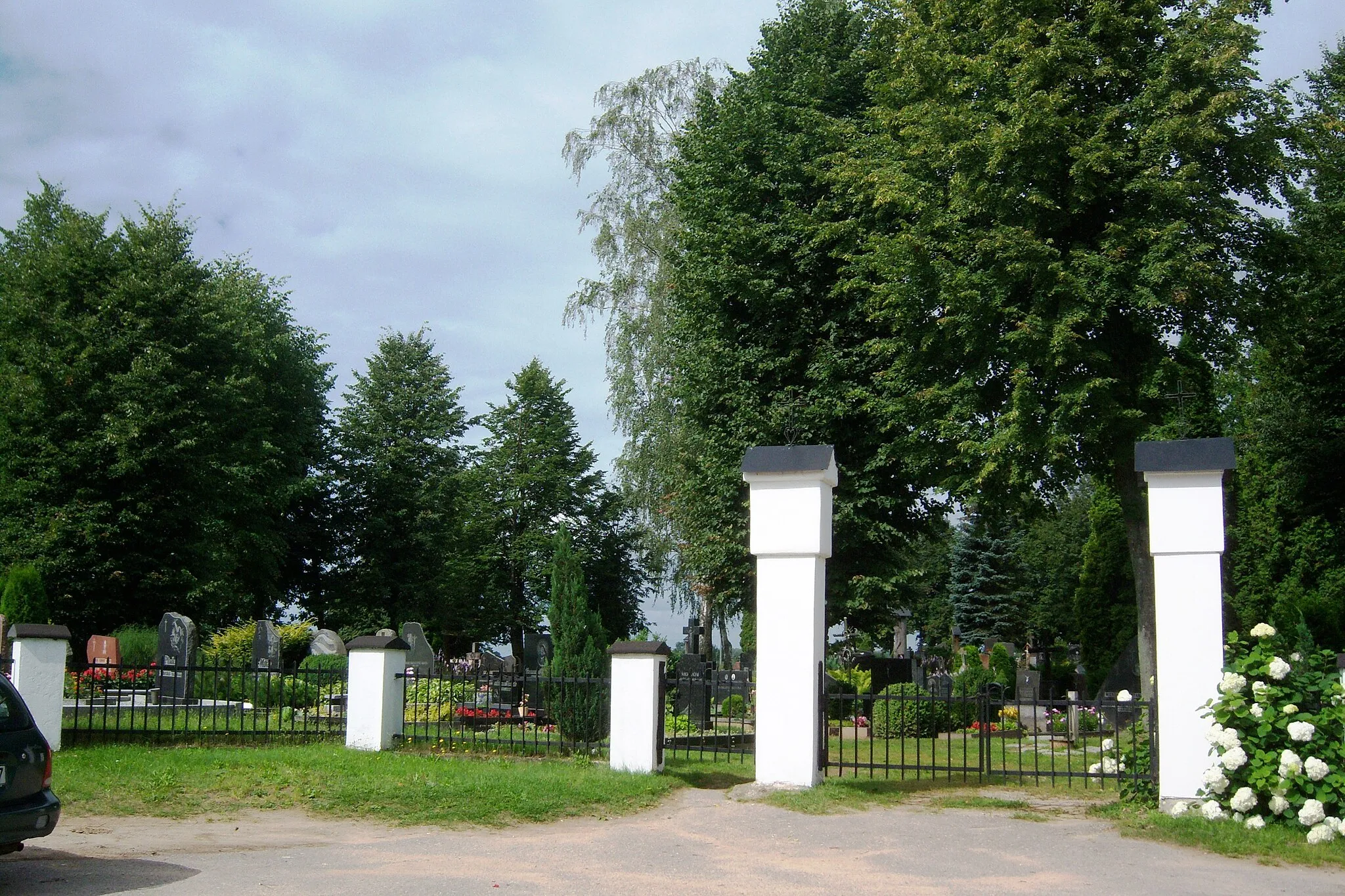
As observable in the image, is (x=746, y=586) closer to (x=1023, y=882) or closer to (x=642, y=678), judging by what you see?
(x=642, y=678)

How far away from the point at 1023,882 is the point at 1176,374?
1070 cm

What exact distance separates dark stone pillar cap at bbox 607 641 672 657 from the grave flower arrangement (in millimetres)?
4920

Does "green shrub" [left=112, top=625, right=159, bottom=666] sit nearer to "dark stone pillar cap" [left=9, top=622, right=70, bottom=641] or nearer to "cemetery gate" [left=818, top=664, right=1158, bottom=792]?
"dark stone pillar cap" [left=9, top=622, right=70, bottom=641]

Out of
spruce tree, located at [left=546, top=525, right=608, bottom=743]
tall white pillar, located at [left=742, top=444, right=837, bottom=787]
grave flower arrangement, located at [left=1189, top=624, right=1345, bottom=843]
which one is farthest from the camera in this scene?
spruce tree, located at [left=546, top=525, right=608, bottom=743]

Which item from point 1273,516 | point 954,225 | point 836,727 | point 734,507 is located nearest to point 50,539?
point 734,507

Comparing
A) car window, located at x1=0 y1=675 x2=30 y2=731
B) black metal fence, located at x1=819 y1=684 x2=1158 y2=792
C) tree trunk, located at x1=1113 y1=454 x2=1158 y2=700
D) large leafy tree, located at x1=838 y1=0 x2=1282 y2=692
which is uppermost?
large leafy tree, located at x1=838 y1=0 x2=1282 y2=692

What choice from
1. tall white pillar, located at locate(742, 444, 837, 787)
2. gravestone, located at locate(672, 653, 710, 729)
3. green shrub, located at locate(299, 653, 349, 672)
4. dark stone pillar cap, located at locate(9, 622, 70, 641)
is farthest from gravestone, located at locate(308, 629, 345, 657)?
tall white pillar, located at locate(742, 444, 837, 787)

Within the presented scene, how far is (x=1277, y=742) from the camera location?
852 centimetres

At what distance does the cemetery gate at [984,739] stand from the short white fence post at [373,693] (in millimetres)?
5191

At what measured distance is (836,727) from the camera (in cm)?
1944

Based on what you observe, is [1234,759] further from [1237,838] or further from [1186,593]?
[1186,593]

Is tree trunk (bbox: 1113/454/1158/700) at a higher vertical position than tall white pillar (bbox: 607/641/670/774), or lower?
higher

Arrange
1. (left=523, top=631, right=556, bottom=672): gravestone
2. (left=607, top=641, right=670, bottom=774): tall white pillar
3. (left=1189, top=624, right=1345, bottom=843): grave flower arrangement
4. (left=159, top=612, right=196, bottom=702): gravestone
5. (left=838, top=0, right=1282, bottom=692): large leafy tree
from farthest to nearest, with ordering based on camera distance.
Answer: (left=523, top=631, right=556, bottom=672): gravestone → (left=159, top=612, right=196, bottom=702): gravestone → (left=838, top=0, right=1282, bottom=692): large leafy tree → (left=607, top=641, right=670, bottom=774): tall white pillar → (left=1189, top=624, right=1345, bottom=843): grave flower arrangement

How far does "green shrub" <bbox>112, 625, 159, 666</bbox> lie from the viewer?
867 inches
